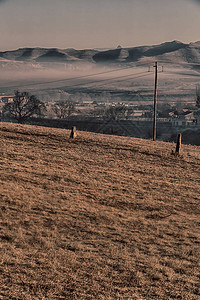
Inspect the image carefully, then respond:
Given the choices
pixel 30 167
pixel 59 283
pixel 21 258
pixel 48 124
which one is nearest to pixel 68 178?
pixel 30 167

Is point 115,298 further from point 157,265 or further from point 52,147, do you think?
point 52,147

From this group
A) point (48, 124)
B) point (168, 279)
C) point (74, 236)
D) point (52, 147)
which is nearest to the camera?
point (168, 279)

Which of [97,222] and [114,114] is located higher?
[114,114]

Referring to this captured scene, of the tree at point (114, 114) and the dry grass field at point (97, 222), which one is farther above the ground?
the tree at point (114, 114)

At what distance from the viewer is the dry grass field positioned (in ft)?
37.8

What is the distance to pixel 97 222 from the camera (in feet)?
57.1

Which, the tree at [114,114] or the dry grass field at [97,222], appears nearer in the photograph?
the dry grass field at [97,222]

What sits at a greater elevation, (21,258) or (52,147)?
(52,147)

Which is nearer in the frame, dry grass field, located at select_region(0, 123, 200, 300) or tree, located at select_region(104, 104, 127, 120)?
dry grass field, located at select_region(0, 123, 200, 300)

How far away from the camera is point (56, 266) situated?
1244cm

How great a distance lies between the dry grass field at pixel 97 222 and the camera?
11.5 meters

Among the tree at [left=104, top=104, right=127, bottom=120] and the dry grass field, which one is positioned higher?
the tree at [left=104, top=104, right=127, bottom=120]

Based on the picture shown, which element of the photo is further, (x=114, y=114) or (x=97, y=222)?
(x=114, y=114)

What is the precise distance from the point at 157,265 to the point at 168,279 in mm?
1016
